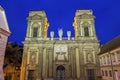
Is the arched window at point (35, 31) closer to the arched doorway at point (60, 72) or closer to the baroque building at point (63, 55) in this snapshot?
the baroque building at point (63, 55)

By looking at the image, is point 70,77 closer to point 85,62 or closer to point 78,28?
point 85,62

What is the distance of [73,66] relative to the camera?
3089 centimetres

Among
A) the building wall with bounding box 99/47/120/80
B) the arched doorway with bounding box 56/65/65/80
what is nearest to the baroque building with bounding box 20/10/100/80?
the arched doorway with bounding box 56/65/65/80

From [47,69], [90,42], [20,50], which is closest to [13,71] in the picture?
[20,50]

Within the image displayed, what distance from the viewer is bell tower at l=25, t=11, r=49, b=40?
3338 centimetres

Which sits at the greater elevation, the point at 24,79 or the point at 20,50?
the point at 20,50

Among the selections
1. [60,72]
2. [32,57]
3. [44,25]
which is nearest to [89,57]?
[60,72]

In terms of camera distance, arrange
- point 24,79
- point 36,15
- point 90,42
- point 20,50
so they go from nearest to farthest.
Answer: point 24,79, point 90,42, point 36,15, point 20,50

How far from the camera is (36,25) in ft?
112

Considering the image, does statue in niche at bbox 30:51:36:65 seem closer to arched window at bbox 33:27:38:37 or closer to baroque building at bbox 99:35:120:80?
arched window at bbox 33:27:38:37

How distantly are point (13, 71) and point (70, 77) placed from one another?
14.8 m

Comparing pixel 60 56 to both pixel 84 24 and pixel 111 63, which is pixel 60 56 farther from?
pixel 111 63

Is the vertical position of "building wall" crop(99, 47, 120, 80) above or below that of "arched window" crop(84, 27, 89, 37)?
below

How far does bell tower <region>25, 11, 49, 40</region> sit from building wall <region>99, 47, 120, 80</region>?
1460 centimetres
